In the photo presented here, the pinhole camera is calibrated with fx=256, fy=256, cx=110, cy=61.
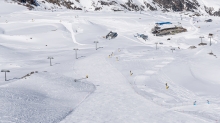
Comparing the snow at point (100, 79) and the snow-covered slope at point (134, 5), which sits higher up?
the snow-covered slope at point (134, 5)

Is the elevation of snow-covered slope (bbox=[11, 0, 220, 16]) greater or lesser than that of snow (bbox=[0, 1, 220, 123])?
greater

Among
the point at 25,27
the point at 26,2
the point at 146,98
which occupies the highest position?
the point at 26,2

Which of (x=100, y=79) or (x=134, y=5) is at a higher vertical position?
(x=134, y=5)

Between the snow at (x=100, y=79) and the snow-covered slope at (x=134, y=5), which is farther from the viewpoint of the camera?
the snow-covered slope at (x=134, y=5)

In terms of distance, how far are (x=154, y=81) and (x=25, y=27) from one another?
37221mm

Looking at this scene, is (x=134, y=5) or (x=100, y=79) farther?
(x=134, y=5)

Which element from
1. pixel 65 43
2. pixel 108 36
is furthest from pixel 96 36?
pixel 65 43

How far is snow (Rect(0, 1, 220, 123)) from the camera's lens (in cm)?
1541

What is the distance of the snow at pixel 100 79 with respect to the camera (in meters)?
15.4

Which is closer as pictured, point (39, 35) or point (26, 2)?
point (39, 35)

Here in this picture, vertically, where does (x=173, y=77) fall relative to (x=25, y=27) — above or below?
below

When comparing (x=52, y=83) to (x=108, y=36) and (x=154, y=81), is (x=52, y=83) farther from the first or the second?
(x=108, y=36)

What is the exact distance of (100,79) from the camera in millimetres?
24797

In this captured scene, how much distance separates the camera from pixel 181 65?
1232 inches
